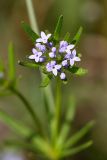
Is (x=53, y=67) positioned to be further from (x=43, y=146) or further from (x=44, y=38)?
(x=43, y=146)

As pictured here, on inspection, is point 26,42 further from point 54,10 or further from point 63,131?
point 63,131

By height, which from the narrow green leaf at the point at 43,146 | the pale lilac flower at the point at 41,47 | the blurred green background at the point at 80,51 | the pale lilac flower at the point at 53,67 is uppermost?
the blurred green background at the point at 80,51

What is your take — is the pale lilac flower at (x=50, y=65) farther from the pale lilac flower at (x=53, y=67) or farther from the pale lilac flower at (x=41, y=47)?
the pale lilac flower at (x=41, y=47)

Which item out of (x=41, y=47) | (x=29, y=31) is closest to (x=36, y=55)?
(x=41, y=47)

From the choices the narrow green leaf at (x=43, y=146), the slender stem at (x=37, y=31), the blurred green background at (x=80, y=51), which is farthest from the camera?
the blurred green background at (x=80, y=51)

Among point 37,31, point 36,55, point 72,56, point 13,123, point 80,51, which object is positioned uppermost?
point 80,51

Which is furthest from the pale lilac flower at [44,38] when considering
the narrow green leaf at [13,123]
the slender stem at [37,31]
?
the narrow green leaf at [13,123]
